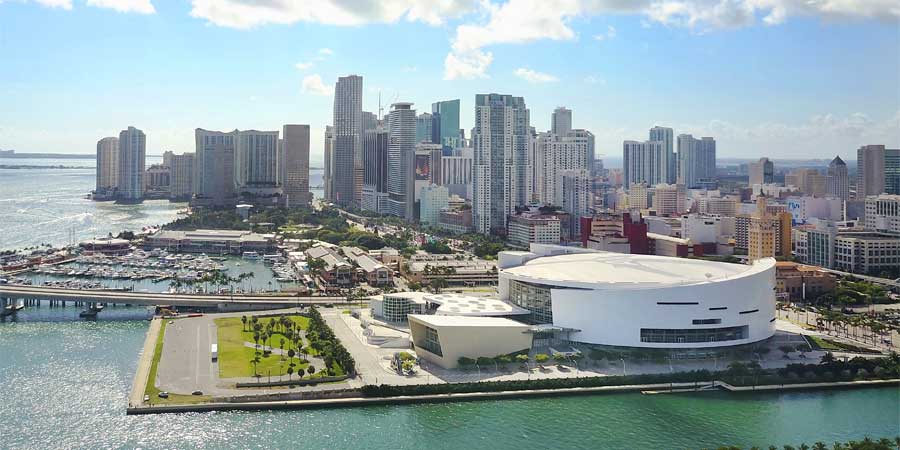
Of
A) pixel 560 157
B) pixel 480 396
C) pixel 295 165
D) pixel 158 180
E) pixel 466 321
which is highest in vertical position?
pixel 560 157

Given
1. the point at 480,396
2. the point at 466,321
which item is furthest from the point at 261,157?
the point at 480,396

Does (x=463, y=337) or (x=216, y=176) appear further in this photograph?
(x=216, y=176)

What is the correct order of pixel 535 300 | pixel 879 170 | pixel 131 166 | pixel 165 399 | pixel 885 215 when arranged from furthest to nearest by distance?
pixel 131 166 < pixel 879 170 < pixel 885 215 < pixel 535 300 < pixel 165 399

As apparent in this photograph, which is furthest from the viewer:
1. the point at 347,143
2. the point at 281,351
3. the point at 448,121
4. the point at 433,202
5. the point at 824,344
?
the point at 448,121

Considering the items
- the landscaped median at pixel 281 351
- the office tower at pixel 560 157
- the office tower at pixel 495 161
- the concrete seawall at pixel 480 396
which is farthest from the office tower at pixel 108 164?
the concrete seawall at pixel 480 396

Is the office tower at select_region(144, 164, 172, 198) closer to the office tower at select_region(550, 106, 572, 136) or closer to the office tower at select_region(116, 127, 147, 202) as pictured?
the office tower at select_region(116, 127, 147, 202)

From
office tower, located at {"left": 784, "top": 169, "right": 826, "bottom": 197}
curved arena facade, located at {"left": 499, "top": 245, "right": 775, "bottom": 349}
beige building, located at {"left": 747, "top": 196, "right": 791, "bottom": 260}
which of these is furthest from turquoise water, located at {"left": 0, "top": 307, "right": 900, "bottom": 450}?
office tower, located at {"left": 784, "top": 169, "right": 826, "bottom": 197}

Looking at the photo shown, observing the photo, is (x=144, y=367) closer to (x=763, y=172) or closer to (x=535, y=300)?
(x=535, y=300)
